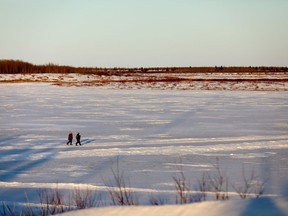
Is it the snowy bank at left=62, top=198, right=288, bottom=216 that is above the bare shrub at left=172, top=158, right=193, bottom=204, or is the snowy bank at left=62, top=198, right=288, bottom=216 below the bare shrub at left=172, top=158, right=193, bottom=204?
above

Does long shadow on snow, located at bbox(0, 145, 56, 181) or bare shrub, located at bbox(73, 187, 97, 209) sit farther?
long shadow on snow, located at bbox(0, 145, 56, 181)

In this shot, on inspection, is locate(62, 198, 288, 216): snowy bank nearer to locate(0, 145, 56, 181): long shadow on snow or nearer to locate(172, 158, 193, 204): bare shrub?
locate(172, 158, 193, 204): bare shrub

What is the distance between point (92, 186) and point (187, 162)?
2.40m

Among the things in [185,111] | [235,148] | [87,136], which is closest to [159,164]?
[235,148]

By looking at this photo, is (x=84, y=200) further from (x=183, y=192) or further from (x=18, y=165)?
(x=18, y=165)

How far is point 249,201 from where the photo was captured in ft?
11.4

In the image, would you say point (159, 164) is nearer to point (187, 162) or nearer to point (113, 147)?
point (187, 162)

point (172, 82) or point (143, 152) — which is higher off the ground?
point (172, 82)

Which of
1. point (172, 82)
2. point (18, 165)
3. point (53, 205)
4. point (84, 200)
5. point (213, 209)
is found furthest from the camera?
point (172, 82)

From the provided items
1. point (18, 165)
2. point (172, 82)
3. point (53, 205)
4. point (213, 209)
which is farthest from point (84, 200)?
point (172, 82)

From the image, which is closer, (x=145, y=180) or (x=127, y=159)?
(x=145, y=180)

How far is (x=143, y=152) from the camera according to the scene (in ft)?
29.9

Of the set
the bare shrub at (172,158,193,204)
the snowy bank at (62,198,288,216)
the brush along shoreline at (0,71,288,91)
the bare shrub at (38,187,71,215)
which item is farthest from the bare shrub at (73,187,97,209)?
the brush along shoreline at (0,71,288,91)

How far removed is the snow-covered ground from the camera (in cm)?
655
